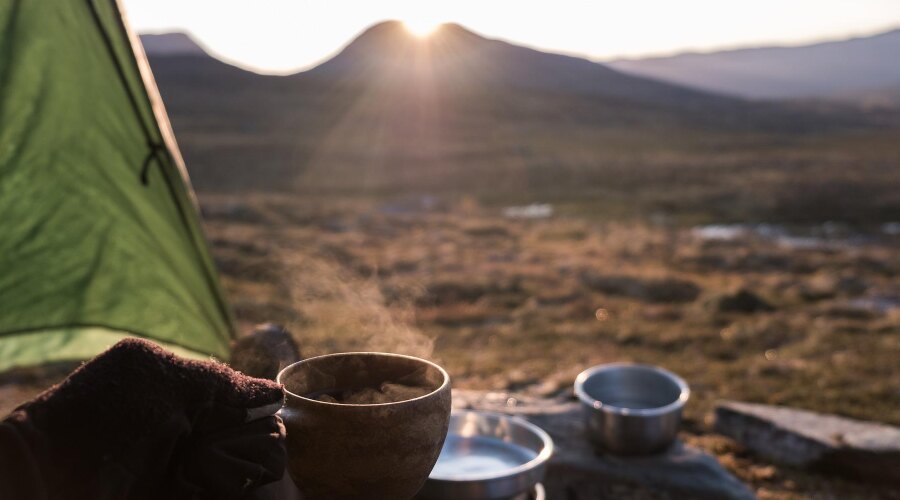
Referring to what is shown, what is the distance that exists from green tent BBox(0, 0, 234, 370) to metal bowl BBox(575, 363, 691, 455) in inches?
89.3

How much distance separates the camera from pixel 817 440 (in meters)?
4.68

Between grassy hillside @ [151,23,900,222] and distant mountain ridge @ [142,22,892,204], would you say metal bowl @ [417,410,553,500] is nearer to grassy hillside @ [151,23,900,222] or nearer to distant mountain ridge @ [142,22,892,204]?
grassy hillside @ [151,23,900,222]

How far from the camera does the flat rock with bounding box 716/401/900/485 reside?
14.9 ft

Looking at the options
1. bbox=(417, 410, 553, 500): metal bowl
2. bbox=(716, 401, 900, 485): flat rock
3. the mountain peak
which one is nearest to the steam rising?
bbox=(417, 410, 553, 500): metal bowl

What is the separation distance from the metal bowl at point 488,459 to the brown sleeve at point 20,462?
1.45m

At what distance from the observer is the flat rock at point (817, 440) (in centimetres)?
453

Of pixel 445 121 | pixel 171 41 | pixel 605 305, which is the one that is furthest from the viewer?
pixel 171 41

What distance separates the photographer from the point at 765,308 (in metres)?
9.74

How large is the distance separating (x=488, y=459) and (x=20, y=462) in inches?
73.1

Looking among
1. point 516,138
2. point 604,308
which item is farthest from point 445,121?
point 604,308

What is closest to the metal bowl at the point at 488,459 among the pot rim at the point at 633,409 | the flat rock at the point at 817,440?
the pot rim at the point at 633,409

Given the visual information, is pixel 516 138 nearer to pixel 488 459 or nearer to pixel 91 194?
pixel 91 194

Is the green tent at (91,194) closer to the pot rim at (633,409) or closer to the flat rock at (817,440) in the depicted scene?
the pot rim at (633,409)

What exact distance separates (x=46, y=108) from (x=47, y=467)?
296cm
